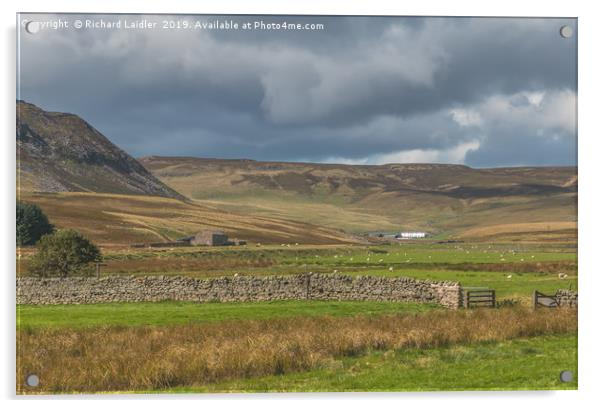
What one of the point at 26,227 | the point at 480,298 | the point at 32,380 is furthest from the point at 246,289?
the point at 32,380

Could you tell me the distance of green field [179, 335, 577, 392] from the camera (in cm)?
1016

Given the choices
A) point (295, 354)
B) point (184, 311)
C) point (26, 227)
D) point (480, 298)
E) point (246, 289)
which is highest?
point (26, 227)

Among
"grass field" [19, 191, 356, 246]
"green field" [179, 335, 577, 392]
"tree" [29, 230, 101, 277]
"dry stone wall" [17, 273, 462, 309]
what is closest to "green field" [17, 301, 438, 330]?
"dry stone wall" [17, 273, 462, 309]

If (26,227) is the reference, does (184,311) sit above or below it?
Result: below

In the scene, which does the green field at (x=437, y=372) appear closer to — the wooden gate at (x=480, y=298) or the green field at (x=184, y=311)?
the green field at (x=184, y=311)

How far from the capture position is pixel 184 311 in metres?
18.7

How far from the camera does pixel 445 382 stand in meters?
10.3

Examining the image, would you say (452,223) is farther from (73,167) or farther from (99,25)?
(99,25)

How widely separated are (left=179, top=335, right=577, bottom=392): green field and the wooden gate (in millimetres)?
6391

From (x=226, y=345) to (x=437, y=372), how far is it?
3909 mm

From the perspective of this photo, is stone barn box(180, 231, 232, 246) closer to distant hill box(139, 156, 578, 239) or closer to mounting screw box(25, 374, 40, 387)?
mounting screw box(25, 374, 40, 387)

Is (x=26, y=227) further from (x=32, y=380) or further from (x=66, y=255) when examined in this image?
(x=66, y=255)

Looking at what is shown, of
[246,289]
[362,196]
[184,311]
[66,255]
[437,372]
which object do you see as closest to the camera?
[437,372]
